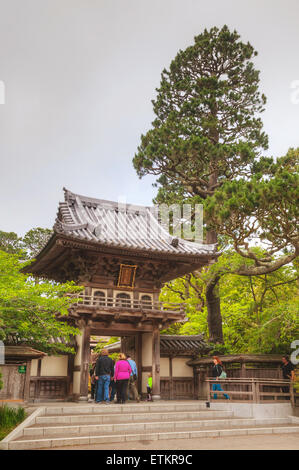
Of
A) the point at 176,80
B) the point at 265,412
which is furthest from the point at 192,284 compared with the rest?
the point at 265,412

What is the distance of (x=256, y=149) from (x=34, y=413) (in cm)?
1964

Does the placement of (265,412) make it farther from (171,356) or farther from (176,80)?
(176,80)

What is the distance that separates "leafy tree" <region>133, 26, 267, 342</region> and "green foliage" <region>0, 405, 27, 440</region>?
13.1m

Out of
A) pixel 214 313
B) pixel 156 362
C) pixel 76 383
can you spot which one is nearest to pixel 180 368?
pixel 156 362

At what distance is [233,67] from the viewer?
1030 inches

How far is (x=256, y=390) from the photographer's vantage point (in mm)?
15203

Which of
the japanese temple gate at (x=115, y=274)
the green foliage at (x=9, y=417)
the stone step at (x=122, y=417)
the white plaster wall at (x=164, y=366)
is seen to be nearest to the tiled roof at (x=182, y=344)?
the white plaster wall at (x=164, y=366)

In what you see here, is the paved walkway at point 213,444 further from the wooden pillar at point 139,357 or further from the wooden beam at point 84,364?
the wooden pillar at point 139,357

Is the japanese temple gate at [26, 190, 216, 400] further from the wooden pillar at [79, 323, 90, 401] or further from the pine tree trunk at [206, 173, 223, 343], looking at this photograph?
the pine tree trunk at [206, 173, 223, 343]

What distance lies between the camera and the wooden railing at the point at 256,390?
15.2 metres

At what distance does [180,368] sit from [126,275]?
215 inches

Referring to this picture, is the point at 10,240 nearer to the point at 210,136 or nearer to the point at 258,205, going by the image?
the point at 210,136

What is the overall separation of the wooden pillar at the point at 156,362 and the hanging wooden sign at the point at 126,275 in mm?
2288
